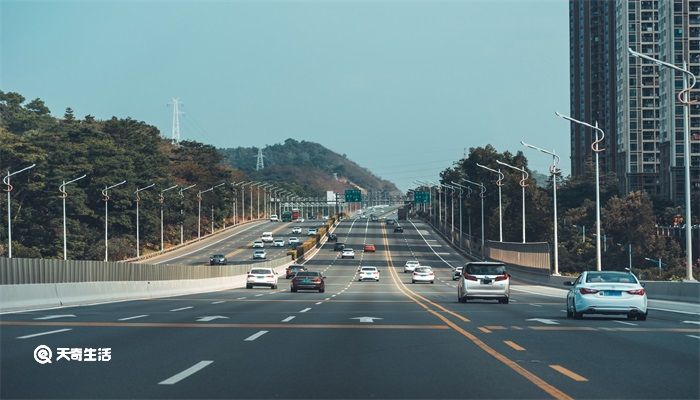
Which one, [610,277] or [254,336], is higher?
[610,277]

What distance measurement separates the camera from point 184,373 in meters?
13.8

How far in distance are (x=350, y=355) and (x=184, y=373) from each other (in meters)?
3.44

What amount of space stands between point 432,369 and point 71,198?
11021 centimetres

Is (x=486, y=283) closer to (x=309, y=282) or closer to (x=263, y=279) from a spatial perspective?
(x=309, y=282)

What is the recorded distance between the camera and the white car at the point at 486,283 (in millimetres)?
37562

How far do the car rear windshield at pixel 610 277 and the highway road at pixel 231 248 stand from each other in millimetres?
84340

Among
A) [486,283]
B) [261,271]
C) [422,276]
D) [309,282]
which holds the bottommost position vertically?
[422,276]

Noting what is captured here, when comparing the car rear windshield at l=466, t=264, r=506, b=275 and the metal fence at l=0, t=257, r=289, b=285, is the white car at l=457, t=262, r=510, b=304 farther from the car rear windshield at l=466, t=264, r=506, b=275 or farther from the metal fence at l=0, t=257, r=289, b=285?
the metal fence at l=0, t=257, r=289, b=285

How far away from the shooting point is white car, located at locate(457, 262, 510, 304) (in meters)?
37.6

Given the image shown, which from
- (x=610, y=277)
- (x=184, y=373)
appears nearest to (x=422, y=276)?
(x=610, y=277)

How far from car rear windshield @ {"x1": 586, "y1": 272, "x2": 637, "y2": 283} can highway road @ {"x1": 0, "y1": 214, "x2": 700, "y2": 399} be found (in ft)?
3.41

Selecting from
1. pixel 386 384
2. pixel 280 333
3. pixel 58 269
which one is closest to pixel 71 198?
pixel 58 269

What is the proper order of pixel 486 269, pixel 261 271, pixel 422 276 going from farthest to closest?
pixel 422 276
pixel 261 271
pixel 486 269

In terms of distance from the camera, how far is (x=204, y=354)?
1641 cm
